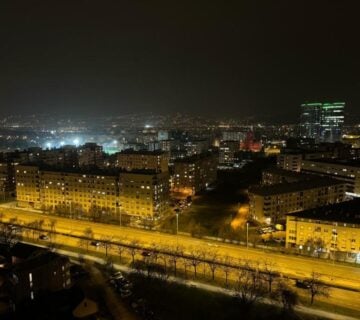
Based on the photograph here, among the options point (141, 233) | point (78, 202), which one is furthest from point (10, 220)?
A: point (141, 233)

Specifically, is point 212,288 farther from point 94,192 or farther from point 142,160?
point 142,160

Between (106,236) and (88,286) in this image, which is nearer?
(88,286)

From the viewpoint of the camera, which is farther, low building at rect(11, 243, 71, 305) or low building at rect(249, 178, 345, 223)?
low building at rect(249, 178, 345, 223)

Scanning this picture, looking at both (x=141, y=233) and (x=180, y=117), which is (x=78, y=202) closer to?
(x=141, y=233)

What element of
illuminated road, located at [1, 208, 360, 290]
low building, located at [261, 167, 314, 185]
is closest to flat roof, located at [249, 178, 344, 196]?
low building, located at [261, 167, 314, 185]


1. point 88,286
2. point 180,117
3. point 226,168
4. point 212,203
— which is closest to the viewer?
point 88,286

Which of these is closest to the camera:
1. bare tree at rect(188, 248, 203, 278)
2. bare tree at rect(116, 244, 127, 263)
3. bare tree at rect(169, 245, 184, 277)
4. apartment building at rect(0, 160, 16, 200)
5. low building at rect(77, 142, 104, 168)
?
bare tree at rect(188, 248, 203, 278)

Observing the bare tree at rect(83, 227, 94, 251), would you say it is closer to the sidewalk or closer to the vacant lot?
the sidewalk
